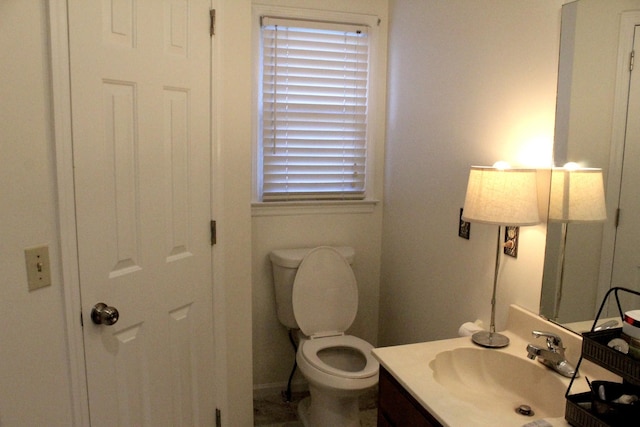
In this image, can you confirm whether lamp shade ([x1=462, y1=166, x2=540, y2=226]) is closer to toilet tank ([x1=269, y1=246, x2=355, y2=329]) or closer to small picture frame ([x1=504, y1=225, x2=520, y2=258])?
small picture frame ([x1=504, y1=225, x2=520, y2=258])

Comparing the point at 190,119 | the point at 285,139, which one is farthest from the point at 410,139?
the point at 190,119

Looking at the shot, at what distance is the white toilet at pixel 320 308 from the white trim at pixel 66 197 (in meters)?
1.11

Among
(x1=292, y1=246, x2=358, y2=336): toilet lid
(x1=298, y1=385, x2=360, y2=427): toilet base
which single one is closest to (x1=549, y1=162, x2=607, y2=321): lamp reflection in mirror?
(x1=298, y1=385, x2=360, y2=427): toilet base

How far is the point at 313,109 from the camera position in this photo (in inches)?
106

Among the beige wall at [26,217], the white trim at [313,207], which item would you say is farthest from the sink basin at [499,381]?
the white trim at [313,207]

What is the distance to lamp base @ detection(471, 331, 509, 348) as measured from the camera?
5.14 ft

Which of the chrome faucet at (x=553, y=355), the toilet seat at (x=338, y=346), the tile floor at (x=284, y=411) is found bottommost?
the tile floor at (x=284, y=411)

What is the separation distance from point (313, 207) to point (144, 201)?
49.8 inches

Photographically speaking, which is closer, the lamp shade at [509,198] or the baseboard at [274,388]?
the lamp shade at [509,198]

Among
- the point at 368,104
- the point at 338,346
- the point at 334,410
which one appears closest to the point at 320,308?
the point at 338,346

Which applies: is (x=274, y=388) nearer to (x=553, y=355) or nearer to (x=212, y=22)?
(x=553, y=355)

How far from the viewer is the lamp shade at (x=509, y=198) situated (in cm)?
147

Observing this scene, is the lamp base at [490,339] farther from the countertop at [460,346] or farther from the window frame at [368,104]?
the window frame at [368,104]

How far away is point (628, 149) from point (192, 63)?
57.4 inches
